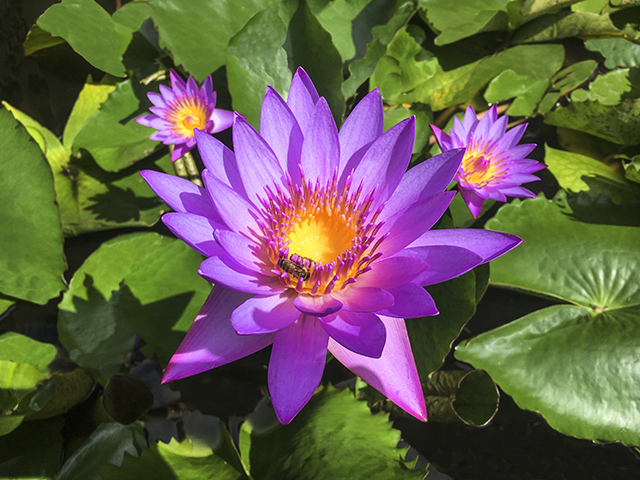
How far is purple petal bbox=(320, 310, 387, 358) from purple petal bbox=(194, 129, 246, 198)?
435mm

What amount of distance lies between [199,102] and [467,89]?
1384 mm

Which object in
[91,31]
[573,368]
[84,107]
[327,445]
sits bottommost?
[573,368]

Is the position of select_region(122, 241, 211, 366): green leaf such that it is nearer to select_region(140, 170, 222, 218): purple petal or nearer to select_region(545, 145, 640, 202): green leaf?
select_region(140, 170, 222, 218): purple petal

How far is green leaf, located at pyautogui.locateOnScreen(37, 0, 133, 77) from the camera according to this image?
1.75 m

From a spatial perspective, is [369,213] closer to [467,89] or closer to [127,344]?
[127,344]

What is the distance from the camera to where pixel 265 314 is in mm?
865

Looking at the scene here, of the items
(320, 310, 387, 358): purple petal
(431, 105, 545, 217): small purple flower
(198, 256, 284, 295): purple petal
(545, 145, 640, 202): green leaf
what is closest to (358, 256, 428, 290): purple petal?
(320, 310, 387, 358): purple petal

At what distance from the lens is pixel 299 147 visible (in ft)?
3.42

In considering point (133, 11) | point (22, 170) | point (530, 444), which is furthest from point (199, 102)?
point (530, 444)

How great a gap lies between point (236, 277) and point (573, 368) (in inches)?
48.6

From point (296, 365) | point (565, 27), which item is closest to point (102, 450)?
point (296, 365)

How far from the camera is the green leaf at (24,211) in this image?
146cm

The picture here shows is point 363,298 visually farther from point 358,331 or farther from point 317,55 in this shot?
point 317,55

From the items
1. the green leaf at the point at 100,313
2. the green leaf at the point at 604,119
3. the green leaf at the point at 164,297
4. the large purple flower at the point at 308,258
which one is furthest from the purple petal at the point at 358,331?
the green leaf at the point at 604,119
